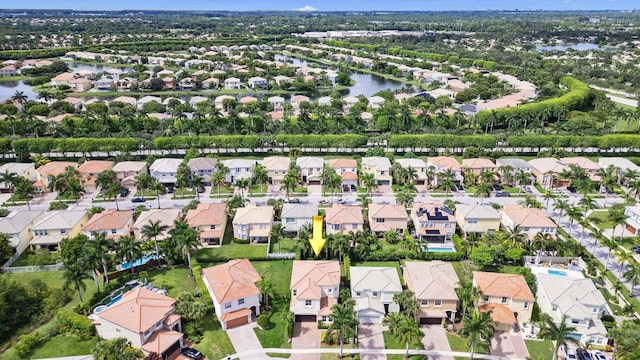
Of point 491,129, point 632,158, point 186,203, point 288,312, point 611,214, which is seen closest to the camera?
point 288,312

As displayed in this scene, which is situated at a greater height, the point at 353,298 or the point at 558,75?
the point at 558,75

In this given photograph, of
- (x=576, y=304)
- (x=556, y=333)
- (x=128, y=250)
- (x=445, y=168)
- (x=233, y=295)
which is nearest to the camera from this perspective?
(x=556, y=333)

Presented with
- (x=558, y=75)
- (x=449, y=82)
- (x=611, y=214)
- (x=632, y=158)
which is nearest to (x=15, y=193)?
(x=611, y=214)

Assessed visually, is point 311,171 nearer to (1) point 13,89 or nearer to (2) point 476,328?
(2) point 476,328

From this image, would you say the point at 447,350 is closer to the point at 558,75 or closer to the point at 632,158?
the point at 632,158

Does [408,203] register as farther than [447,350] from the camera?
Yes

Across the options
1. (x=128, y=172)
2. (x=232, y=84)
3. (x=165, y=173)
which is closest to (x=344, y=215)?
(x=165, y=173)
